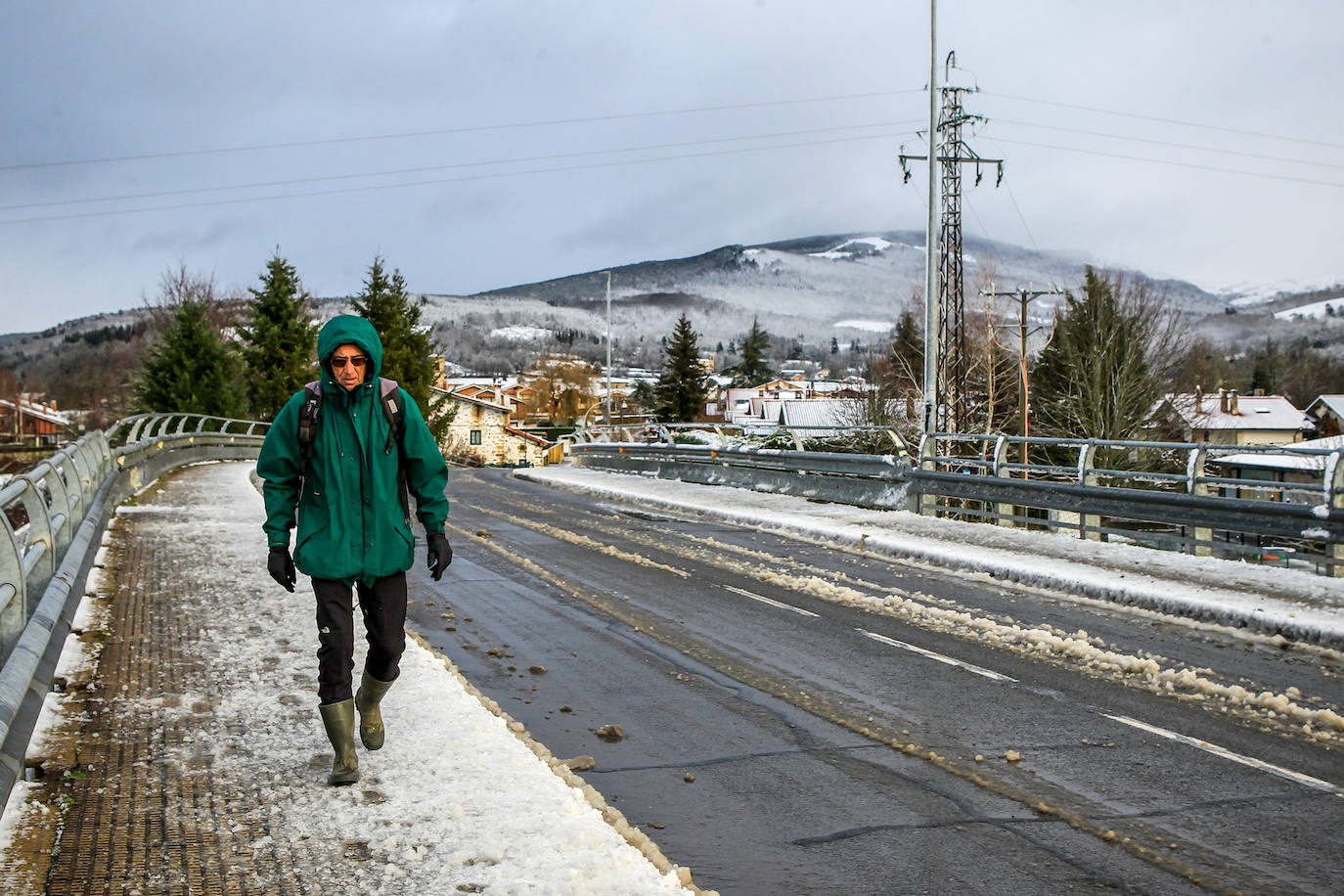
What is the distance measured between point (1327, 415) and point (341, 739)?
104335 mm

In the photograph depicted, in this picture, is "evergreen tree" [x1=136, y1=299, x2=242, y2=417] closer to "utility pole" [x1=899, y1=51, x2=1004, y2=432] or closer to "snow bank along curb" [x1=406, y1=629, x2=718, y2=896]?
"utility pole" [x1=899, y1=51, x2=1004, y2=432]

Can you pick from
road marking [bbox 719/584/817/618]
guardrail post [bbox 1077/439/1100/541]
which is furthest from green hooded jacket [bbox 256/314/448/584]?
guardrail post [bbox 1077/439/1100/541]

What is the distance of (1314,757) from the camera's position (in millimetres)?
5965

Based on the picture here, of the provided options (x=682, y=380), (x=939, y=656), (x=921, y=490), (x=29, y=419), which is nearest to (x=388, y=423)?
Result: (x=939, y=656)

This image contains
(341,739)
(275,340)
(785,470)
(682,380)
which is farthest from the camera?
(682,380)

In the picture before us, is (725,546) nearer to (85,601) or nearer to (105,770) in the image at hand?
(85,601)

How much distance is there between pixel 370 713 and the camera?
17.9 ft

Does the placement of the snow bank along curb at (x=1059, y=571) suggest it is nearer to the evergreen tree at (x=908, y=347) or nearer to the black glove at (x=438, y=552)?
the black glove at (x=438, y=552)

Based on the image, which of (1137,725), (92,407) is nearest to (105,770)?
(1137,725)

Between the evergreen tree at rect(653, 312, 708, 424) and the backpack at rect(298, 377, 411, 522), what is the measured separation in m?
86.8

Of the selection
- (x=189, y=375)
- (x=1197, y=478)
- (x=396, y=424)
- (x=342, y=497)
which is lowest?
(x=1197, y=478)

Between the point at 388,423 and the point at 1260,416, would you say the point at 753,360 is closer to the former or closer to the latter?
the point at 1260,416

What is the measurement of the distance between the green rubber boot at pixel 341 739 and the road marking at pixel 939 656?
439 centimetres

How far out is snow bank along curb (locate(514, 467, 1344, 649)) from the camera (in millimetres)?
9508
